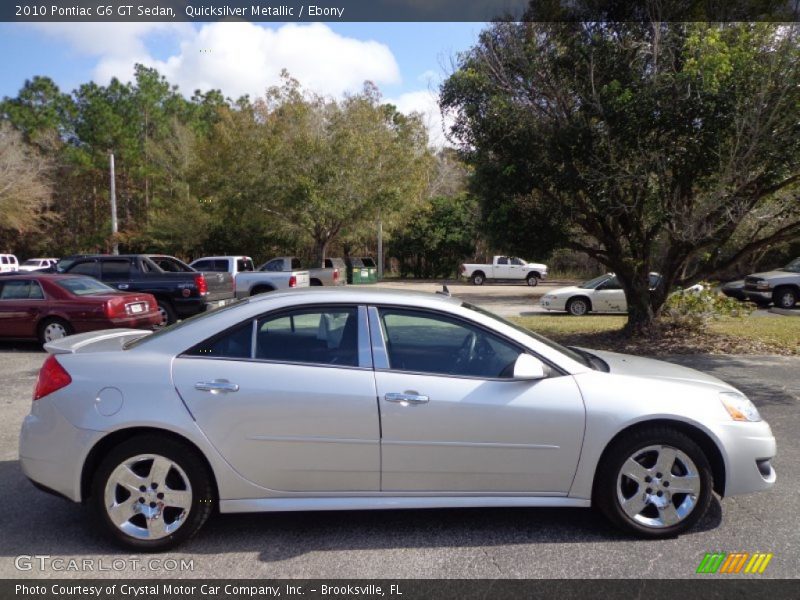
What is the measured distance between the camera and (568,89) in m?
10.4

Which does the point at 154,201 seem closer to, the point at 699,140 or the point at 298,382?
the point at 699,140

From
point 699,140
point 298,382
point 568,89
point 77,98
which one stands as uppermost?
point 77,98

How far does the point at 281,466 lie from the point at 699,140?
8.34m

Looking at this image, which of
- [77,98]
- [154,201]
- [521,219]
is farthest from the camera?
[77,98]

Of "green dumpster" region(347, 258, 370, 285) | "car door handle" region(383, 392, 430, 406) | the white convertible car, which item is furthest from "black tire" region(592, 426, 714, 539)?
"green dumpster" region(347, 258, 370, 285)

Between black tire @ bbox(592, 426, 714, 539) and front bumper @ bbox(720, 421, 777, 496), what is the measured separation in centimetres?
17

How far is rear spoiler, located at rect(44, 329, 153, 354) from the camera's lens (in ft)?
14.0

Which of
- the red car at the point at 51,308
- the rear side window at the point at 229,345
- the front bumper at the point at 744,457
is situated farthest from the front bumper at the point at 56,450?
the red car at the point at 51,308

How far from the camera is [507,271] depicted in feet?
127

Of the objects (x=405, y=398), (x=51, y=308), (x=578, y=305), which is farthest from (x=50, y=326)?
(x=578, y=305)

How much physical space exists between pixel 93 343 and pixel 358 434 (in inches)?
80.1

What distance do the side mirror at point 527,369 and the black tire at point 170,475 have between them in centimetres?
197

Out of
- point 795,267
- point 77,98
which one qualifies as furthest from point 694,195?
point 77,98

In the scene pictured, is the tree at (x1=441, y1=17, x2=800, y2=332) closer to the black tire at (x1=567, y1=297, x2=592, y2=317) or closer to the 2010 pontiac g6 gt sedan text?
the 2010 pontiac g6 gt sedan text
